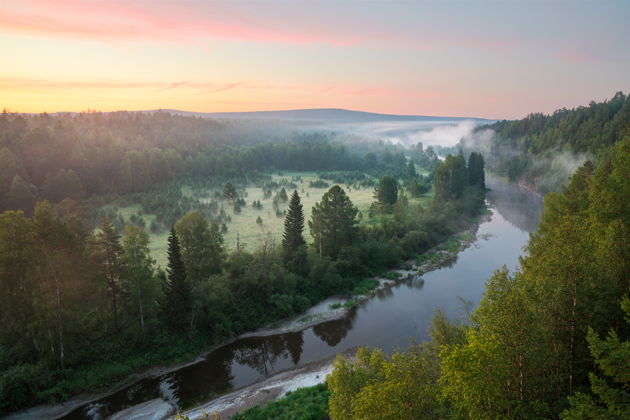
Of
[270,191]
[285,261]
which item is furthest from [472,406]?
[270,191]

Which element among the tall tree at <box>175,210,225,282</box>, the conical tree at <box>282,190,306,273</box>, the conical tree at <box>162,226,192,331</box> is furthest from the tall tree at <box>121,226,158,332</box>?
the conical tree at <box>282,190,306,273</box>

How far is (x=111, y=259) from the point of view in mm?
32219

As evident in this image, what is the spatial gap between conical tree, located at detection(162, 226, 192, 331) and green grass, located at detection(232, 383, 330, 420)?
12530 millimetres

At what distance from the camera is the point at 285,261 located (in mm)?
48312

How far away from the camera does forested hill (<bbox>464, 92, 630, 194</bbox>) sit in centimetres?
9281

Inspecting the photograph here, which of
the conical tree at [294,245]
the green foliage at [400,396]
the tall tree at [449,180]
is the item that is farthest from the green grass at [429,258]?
the green foliage at [400,396]

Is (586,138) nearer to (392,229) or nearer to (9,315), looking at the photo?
(392,229)

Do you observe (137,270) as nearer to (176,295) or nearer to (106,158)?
(176,295)

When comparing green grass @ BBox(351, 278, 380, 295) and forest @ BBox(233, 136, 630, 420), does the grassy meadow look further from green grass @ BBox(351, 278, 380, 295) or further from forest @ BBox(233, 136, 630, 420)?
forest @ BBox(233, 136, 630, 420)

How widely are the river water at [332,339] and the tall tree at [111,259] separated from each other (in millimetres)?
7136

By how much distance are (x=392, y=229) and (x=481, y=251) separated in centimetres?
1584

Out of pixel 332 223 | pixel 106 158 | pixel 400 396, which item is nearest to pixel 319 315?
pixel 332 223

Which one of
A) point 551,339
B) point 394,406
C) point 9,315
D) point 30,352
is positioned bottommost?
point 30,352

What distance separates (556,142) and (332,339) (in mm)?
108986
